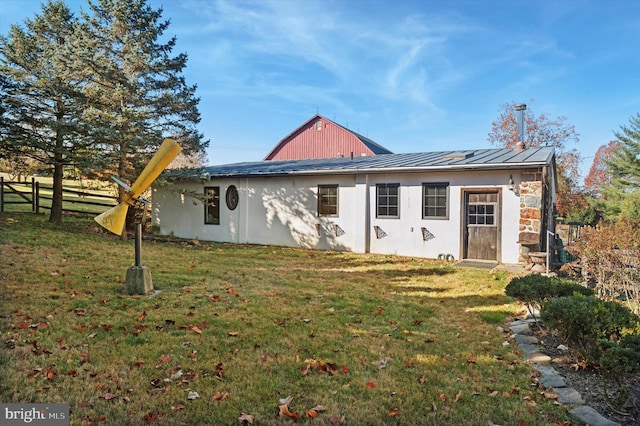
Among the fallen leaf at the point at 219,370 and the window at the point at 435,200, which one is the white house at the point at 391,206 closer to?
the window at the point at 435,200

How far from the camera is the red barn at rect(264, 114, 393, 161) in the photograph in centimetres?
2647

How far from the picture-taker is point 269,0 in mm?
6848

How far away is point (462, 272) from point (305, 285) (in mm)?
3973

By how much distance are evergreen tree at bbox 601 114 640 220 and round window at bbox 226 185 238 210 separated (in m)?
23.2

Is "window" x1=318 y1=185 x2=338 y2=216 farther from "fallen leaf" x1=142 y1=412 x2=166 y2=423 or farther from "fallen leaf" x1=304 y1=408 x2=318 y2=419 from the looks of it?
"fallen leaf" x1=142 y1=412 x2=166 y2=423

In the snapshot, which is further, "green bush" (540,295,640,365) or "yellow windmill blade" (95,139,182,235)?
"yellow windmill blade" (95,139,182,235)

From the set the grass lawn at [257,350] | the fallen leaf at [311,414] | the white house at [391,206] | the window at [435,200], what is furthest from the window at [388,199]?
the fallen leaf at [311,414]

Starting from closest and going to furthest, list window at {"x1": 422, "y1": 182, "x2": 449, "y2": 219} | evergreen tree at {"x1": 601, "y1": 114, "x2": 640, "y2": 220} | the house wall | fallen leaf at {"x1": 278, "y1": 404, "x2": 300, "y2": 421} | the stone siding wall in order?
fallen leaf at {"x1": 278, "y1": 404, "x2": 300, "y2": 421}
the stone siding wall
the house wall
window at {"x1": 422, "y1": 182, "x2": 449, "y2": 219}
evergreen tree at {"x1": 601, "y1": 114, "x2": 640, "y2": 220}

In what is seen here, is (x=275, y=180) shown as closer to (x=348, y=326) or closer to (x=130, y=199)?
(x=130, y=199)

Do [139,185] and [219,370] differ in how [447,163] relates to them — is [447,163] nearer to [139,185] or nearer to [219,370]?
[139,185]

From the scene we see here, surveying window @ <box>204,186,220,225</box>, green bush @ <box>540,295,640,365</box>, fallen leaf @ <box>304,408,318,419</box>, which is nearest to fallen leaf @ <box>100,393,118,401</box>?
fallen leaf @ <box>304,408,318,419</box>

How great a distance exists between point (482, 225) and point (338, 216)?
430cm

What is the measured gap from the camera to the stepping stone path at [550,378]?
2.60m

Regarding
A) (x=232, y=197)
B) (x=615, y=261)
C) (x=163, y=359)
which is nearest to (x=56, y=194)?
(x=232, y=197)
